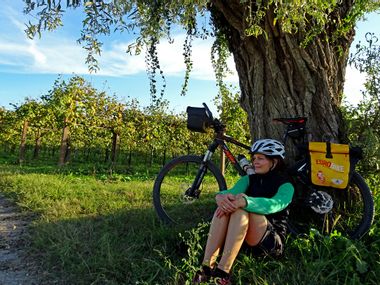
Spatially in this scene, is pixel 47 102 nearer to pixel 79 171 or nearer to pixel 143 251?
pixel 79 171

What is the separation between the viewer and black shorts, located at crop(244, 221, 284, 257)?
8.41ft

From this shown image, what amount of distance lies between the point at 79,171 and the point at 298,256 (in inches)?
328

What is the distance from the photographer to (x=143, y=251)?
3078 millimetres

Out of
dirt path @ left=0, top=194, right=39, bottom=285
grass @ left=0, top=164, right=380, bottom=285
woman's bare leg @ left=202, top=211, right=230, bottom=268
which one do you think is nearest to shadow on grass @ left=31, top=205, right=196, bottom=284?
grass @ left=0, top=164, right=380, bottom=285

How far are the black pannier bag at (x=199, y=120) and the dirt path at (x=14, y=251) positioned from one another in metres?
1.92

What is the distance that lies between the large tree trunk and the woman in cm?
95

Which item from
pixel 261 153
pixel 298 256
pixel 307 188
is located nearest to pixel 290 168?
pixel 307 188

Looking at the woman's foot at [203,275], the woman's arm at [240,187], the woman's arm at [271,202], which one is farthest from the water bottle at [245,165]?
the woman's foot at [203,275]

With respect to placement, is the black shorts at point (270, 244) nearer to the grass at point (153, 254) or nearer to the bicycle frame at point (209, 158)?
the grass at point (153, 254)

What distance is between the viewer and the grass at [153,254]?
254 cm

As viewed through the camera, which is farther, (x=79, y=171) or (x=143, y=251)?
(x=79, y=171)

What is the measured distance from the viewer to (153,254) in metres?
3.01

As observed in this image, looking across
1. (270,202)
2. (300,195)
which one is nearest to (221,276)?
(270,202)

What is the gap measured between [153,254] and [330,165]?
165cm
